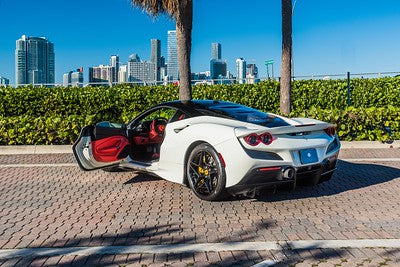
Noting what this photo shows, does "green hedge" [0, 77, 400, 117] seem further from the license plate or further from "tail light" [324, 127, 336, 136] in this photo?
the license plate

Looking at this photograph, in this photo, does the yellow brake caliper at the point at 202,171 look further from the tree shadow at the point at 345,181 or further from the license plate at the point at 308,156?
the license plate at the point at 308,156

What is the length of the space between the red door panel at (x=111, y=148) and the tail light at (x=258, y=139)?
215 cm

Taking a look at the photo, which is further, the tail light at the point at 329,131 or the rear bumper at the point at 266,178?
the tail light at the point at 329,131

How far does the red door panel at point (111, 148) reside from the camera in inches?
260

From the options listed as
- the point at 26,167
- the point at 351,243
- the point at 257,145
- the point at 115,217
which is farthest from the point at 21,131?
the point at 351,243

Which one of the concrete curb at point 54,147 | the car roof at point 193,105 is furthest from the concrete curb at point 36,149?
the car roof at point 193,105

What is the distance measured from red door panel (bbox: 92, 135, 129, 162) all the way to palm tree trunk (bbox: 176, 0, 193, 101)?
6.90m

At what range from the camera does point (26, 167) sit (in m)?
8.71

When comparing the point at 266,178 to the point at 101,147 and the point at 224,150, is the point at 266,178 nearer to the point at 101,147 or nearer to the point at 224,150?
the point at 224,150

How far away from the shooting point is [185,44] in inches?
528

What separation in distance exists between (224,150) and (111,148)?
2.01m

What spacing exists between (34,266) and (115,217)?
1.60m

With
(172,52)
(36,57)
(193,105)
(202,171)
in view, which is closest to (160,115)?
(193,105)

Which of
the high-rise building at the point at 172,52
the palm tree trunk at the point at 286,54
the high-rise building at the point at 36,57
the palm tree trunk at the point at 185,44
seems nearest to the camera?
the palm tree trunk at the point at 185,44
